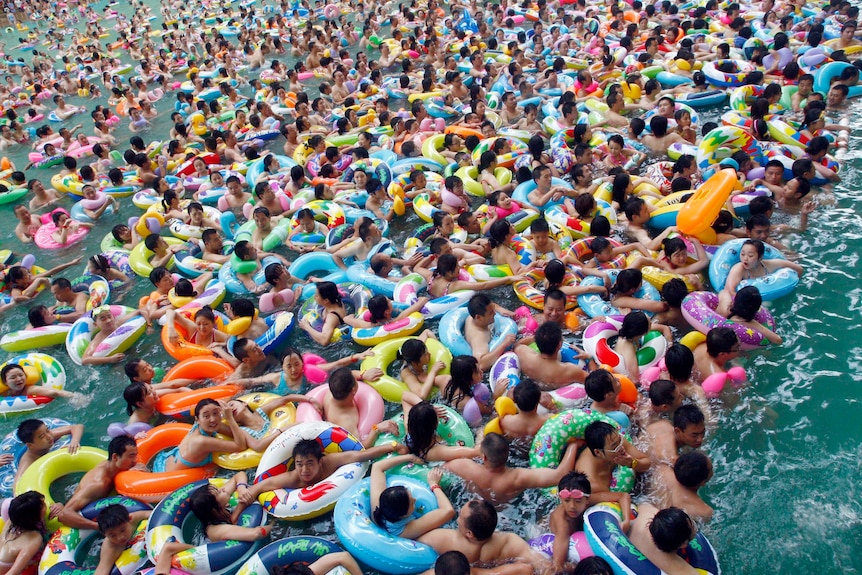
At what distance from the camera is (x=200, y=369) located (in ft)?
22.3

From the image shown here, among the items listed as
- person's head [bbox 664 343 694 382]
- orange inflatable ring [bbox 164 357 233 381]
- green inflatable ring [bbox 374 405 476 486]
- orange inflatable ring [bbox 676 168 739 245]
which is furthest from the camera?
orange inflatable ring [bbox 676 168 739 245]

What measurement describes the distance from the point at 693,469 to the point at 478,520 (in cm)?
160

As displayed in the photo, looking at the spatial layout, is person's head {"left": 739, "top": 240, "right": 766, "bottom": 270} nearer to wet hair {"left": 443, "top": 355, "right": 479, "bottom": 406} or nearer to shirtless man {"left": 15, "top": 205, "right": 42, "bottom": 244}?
wet hair {"left": 443, "top": 355, "right": 479, "bottom": 406}

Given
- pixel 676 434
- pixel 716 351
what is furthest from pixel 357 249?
pixel 676 434

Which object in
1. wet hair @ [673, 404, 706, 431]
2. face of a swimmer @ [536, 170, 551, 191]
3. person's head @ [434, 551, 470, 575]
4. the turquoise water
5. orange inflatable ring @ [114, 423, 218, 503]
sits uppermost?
face of a swimmer @ [536, 170, 551, 191]

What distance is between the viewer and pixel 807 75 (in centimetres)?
984

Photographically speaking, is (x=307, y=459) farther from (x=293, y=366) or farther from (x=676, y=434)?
(x=676, y=434)

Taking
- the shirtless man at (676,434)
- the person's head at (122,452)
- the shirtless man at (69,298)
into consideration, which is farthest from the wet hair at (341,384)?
the shirtless man at (69,298)

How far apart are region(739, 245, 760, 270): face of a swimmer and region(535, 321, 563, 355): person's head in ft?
7.89

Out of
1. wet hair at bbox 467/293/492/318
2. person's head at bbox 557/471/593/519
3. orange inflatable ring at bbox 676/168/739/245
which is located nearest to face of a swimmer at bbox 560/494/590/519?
person's head at bbox 557/471/593/519

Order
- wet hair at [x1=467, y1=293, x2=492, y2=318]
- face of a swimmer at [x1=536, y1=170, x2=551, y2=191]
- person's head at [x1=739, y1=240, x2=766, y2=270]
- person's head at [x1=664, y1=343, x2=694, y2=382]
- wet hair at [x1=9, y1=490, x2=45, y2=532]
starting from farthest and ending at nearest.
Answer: face of a swimmer at [x1=536, y1=170, x2=551, y2=191] < person's head at [x1=739, y1=240, x2=766, y2=270] < wet hair at [x1=467, y1=293, x2=492, y2=318] < person's head at [x1=664, y1=343, x2=694, y2=382] < wet hair at [x1=9, y1=490, x2=45, y2=532]

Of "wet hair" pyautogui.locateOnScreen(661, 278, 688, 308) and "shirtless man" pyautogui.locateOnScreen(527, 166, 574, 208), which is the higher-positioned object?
"shirtless man" pyautogui.locateOnScreen(527, 166, 574, 208)

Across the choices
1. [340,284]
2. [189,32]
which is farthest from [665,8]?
[189,32]

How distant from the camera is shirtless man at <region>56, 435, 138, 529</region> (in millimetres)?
5238
